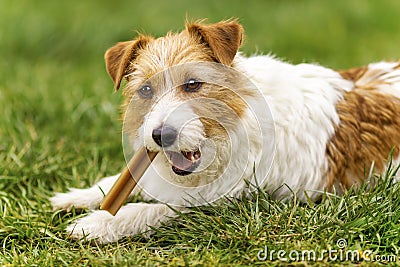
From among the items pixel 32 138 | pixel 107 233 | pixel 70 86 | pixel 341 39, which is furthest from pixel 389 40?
pixel 107 233

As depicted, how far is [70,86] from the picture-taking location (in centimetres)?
777

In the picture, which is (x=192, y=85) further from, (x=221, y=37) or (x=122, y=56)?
(x=122, y=56)

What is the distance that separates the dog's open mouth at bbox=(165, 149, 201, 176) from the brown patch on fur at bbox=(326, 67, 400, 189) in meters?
1.01

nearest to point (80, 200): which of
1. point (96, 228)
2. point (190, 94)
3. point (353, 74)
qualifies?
point (96, 228)

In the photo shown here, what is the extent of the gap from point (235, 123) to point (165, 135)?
2.08ft

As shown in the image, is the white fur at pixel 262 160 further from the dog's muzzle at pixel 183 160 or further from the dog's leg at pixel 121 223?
the dog's muzzle at pixel 183 160

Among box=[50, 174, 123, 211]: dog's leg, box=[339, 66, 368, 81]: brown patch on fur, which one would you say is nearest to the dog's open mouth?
Result: box=[50, 174, 123, 211]: dog's leg

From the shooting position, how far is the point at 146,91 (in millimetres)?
4250

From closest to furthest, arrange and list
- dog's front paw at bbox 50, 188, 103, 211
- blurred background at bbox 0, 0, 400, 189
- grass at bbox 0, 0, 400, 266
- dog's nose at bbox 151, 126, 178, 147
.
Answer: dog's nose at bbox 151, 126, 178, 147
grass at bbox 0, 0, 400, 266
dog's front paw at bbox 50, 188, 103, 211
blurred background at bbox 0, 0, 400, 189

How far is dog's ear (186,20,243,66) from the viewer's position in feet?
13.9

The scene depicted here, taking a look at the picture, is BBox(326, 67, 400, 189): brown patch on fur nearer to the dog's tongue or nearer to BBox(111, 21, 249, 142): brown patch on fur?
BBox(111, 21, 249, 142): brown patch on fur

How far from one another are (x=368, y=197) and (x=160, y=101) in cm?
154

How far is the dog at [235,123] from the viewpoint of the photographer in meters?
4.18

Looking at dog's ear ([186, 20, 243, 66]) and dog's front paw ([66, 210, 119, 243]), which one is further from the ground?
dog's ear ([186, 20, 243, 66])
